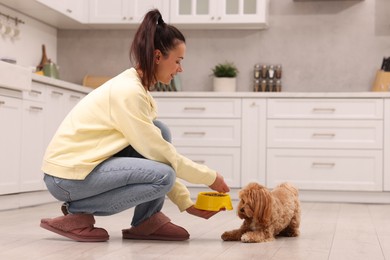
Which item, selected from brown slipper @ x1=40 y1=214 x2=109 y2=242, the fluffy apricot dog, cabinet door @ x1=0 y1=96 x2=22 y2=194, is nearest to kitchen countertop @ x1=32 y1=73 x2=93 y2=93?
cabinet door @ x1=0 y1=96 x2=22 y2=194

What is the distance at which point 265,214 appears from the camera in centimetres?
273

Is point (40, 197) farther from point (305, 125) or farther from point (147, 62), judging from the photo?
point (147, 62)

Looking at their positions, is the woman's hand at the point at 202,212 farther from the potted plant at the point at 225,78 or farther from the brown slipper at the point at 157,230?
the potted plant at the point at 225,78

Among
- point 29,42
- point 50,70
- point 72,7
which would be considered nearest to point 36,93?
point 50,70

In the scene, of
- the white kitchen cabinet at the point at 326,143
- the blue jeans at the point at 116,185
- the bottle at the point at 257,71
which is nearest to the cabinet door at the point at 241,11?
the bottle at the point at 257,71

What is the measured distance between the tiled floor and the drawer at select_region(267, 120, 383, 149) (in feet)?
5.12

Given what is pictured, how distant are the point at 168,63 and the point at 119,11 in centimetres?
343

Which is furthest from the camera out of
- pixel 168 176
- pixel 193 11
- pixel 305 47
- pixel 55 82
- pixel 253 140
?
pixel 305 47

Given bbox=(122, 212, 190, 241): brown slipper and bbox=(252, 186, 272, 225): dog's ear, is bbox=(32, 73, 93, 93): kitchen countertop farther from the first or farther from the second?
bbox=(252, 186, 272, 225): dog's ear

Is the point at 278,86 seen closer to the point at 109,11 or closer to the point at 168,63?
the point at 109,11

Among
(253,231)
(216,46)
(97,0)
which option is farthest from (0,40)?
(253,231)

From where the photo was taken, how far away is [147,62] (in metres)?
2.62

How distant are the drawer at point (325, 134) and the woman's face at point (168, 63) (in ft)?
9.72

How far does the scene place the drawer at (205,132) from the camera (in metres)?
5.62
